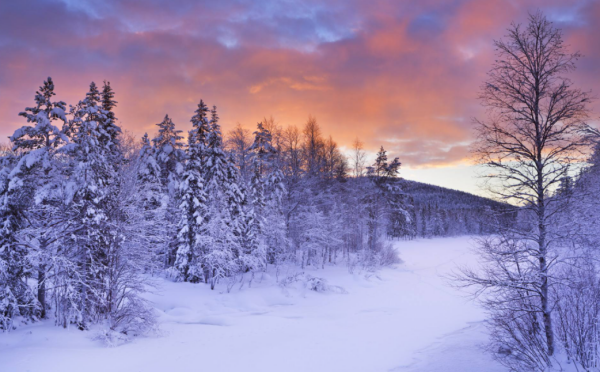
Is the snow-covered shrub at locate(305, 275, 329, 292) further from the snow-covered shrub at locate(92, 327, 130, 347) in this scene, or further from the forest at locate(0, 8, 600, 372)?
the snow-covered shrub at locate(92, 327, 130, 347)

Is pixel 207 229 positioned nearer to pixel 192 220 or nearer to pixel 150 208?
pixel 192 220

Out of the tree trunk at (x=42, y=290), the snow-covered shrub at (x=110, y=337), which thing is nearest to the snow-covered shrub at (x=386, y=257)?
the snow-covered shrub at (x=110, y=337)

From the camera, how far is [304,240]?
29781mm

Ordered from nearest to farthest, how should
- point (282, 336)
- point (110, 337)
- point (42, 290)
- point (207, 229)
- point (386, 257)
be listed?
point (110, 337), point (42, 290), point (282, 336), point (207, 229), point (386, 257)

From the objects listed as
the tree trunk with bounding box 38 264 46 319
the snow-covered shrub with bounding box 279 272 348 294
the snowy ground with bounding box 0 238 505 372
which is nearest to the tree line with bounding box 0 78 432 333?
the tree trunk with bounding box 38 264 46 319

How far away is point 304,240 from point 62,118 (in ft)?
69.2

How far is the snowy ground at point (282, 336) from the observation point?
1091 cm

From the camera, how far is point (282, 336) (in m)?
14.8

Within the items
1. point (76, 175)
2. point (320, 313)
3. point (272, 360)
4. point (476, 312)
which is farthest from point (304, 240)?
point (76, 175)

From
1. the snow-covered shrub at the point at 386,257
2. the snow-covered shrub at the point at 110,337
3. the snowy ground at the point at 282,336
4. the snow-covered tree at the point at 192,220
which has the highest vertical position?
the snow-covered tree at the point at 192,220

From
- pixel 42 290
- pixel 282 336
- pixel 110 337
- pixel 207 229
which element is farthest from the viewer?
pixel 207 229

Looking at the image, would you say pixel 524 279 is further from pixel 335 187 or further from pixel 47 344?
pixel 335 187

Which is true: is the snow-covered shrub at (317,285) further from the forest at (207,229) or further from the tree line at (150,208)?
the tree line at (150,208)

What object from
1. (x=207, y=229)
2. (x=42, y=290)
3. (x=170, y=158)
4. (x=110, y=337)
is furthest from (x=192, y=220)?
(x=110, y=337)
